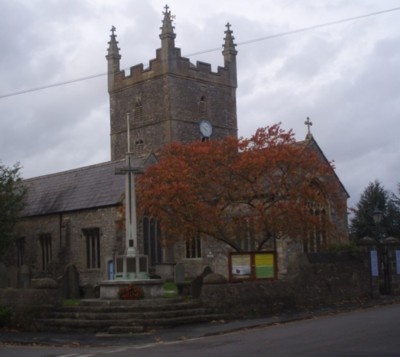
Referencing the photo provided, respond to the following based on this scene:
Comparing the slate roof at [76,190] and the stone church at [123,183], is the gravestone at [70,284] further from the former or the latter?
the slate roof at [76,190]

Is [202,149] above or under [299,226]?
above

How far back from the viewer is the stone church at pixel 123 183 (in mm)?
36550

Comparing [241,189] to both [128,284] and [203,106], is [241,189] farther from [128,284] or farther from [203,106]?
[203,106]

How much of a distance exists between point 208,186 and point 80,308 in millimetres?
8217

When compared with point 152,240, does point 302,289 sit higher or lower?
lower

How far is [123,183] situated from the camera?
3672 centimetres

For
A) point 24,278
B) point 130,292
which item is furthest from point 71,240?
point 130,292

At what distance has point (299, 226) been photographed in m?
25.5

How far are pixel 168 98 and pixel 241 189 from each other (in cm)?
2841

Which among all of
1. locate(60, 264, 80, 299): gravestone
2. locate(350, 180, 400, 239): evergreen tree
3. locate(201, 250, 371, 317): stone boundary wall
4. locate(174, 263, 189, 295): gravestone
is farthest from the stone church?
locate(350, 180, 400, 239): evergreen tree

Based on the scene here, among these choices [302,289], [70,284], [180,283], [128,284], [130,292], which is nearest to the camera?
[130,292]

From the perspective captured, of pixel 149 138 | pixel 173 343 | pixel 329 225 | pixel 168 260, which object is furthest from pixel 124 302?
pixel 149 138

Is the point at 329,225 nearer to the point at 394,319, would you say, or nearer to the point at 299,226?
the point at 299,226

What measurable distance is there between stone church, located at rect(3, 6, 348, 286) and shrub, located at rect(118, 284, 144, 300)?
5880 mm
